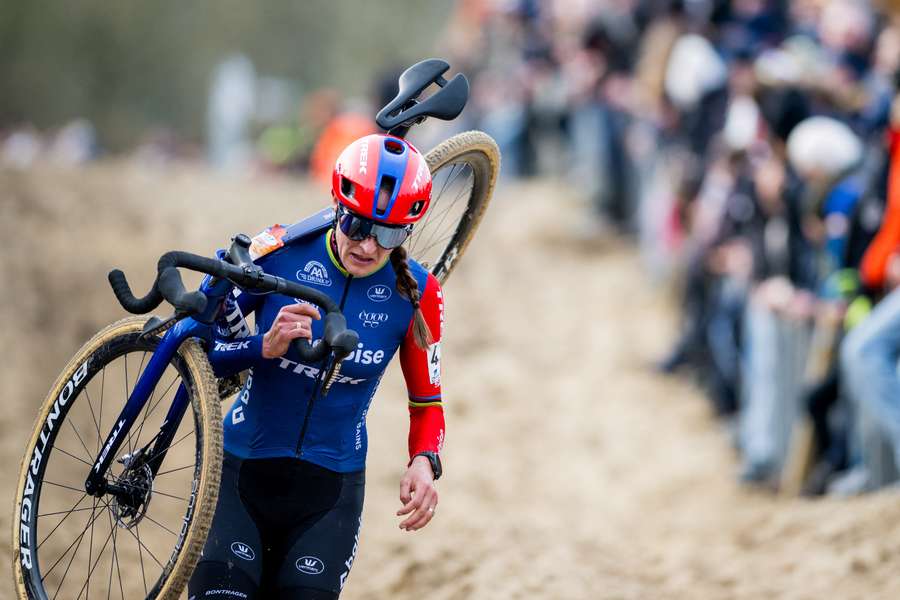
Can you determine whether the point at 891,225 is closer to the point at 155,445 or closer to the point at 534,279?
the point at 155,445

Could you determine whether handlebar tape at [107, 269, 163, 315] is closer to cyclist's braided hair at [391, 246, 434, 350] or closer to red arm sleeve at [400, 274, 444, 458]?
cyclist's braided hair at [391, 246, 434, 350]

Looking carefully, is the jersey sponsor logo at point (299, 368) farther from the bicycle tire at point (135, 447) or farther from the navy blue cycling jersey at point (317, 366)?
the bicycle tire at point (135, 447)

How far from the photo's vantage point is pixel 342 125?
1903 centimetres

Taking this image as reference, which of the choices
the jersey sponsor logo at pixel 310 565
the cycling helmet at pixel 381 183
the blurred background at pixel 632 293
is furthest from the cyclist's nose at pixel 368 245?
the blurred background at pixel 632 293

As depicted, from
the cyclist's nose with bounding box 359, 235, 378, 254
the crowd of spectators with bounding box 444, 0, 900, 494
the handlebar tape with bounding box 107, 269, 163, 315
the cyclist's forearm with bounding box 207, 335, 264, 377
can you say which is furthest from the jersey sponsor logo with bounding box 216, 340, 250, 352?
the crowd of spectators with bounding box 444, 0, 900, 494

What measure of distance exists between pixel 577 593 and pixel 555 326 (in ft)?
27.0

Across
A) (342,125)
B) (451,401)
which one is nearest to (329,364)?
(451,401)

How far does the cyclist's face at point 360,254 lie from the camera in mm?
4965

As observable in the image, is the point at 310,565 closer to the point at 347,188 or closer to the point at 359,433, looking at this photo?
the point at 359,433

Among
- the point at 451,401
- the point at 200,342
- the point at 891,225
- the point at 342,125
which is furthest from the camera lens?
the point at 342,125

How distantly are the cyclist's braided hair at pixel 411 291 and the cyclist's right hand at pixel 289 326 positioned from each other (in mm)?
449

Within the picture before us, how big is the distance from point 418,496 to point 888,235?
513 centimetres

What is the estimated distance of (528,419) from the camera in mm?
13414

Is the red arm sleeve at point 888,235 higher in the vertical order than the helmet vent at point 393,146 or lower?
higher
